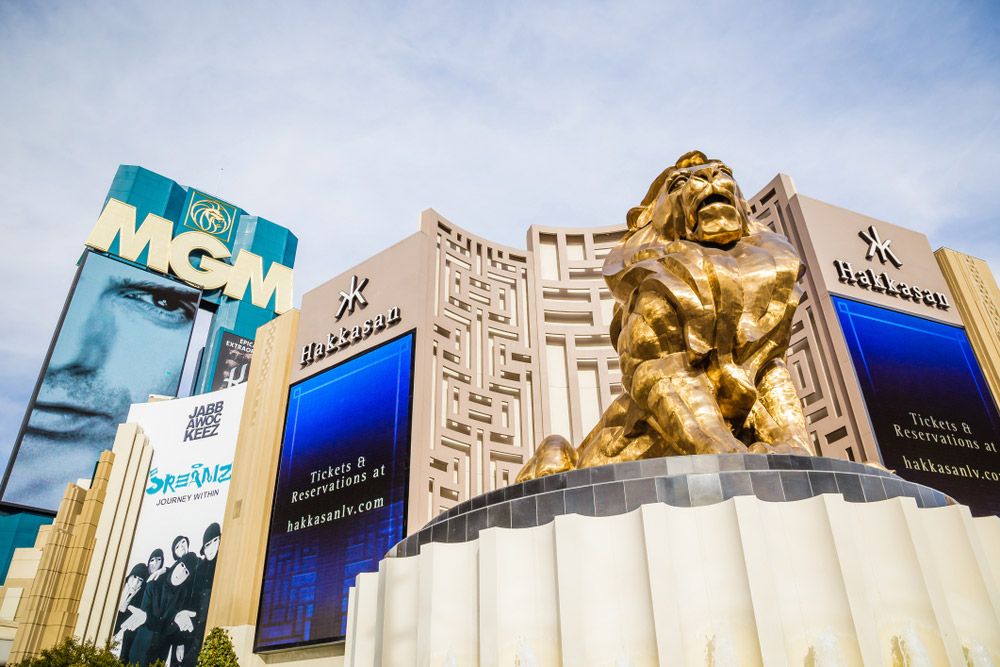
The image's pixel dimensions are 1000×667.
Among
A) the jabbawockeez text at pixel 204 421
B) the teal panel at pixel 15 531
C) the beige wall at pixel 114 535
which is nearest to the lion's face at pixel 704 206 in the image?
the jabbawockeez text at pixel 204 421

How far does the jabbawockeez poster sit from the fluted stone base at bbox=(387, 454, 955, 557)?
49.1ft

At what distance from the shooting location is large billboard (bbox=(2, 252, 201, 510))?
25.1 meters

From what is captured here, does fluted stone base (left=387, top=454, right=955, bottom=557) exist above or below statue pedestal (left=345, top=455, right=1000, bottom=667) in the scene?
above

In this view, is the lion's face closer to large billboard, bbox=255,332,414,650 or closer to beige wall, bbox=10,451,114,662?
large billboard, bbox=255,332,414,650

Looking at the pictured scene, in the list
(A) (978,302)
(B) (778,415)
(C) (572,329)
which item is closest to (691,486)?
(B) (778,415)

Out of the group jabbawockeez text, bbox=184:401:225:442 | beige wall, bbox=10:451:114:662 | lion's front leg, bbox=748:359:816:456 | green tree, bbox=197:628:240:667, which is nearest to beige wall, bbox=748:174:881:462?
lion's front leg, bbox=748:359:816:456

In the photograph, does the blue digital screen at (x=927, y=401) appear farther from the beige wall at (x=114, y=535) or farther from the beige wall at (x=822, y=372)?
the beige wall at (x=114, y=535)

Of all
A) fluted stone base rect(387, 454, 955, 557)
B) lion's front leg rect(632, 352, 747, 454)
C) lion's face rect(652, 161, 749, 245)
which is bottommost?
fluted stone base rect(387, 454, 955, 557)

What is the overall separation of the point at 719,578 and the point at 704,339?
2357 mm

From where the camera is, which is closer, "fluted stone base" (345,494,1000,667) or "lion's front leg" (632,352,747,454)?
"fluted stone base" (345,494,1000,667)

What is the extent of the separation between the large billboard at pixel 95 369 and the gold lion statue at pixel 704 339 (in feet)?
80.8

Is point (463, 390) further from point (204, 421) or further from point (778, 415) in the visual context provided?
point (778, 415)

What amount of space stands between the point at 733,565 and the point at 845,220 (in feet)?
51.4

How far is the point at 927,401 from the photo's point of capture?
49.5 ft
